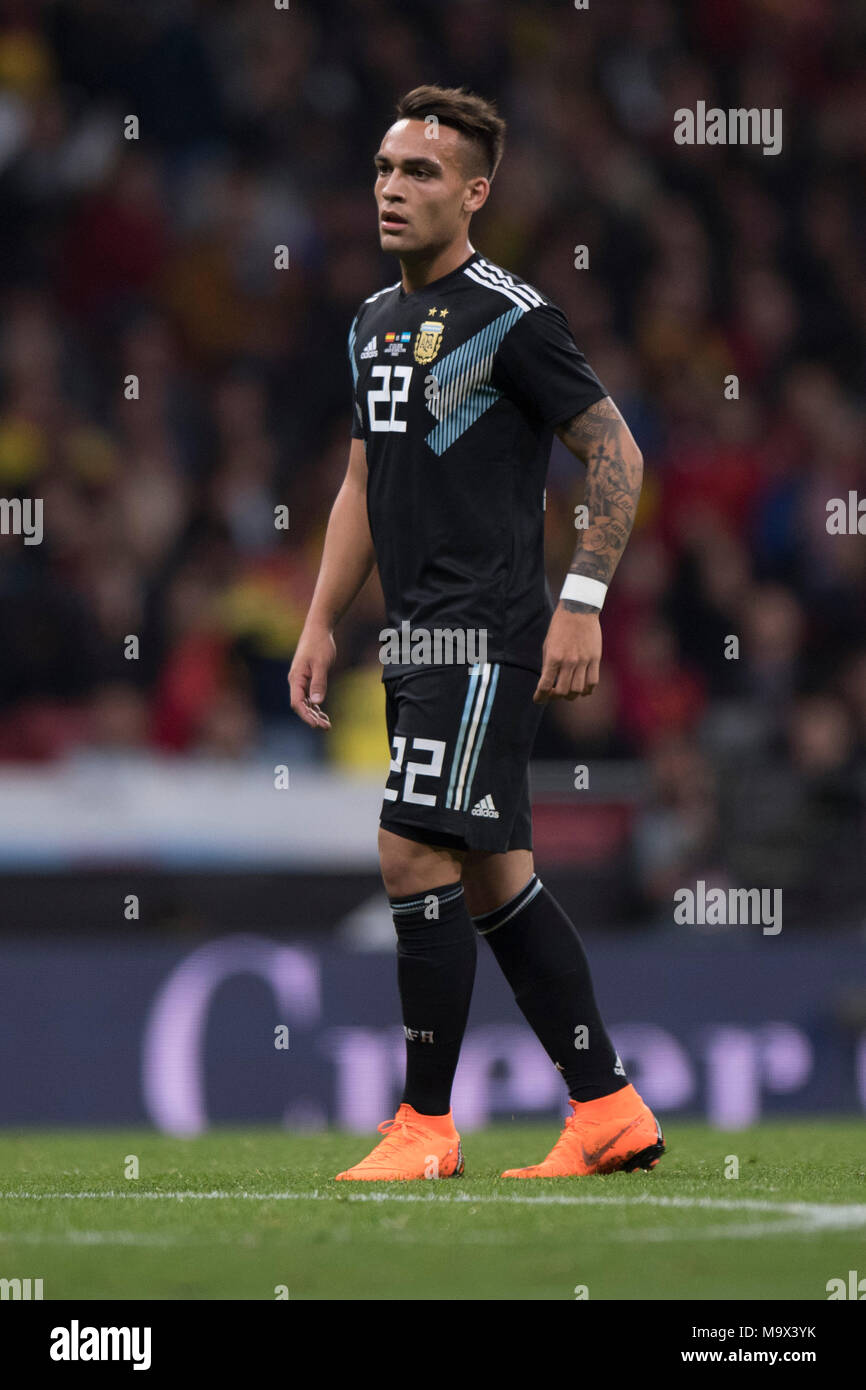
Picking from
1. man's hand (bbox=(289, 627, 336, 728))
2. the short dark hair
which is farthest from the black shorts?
the short dark hair

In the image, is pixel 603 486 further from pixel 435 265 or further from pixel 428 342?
pixel 435 265

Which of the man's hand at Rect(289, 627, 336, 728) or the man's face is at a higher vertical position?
the man's face

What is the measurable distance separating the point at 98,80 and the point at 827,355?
14.4 ft

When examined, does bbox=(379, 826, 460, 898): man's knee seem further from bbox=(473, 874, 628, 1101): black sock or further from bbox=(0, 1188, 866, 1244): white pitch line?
bbox=(0, 1188, 866, 1244): white pitch line

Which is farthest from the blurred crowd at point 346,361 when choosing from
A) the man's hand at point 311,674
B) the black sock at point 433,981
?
the black sock at point 433,981

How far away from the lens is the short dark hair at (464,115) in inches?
169

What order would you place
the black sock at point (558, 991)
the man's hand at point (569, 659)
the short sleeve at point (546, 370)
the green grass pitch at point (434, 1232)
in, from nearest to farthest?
the green grass pitch at point (434, 1232) < the man's hand at point (569, 659) < the short sleeve at point (546, 370) < the black sock at point (558, 991)

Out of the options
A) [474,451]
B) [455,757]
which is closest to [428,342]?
[474,451]

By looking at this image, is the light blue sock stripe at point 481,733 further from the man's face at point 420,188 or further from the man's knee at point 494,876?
the man's face at point 420,188

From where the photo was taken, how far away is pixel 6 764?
8.53 metres

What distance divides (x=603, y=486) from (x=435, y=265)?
0.62 meters

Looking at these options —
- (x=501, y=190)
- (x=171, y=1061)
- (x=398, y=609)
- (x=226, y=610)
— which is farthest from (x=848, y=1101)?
(x=501, y=190)

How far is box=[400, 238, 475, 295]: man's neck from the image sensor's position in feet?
14.2

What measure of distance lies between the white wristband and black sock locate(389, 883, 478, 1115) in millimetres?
622
